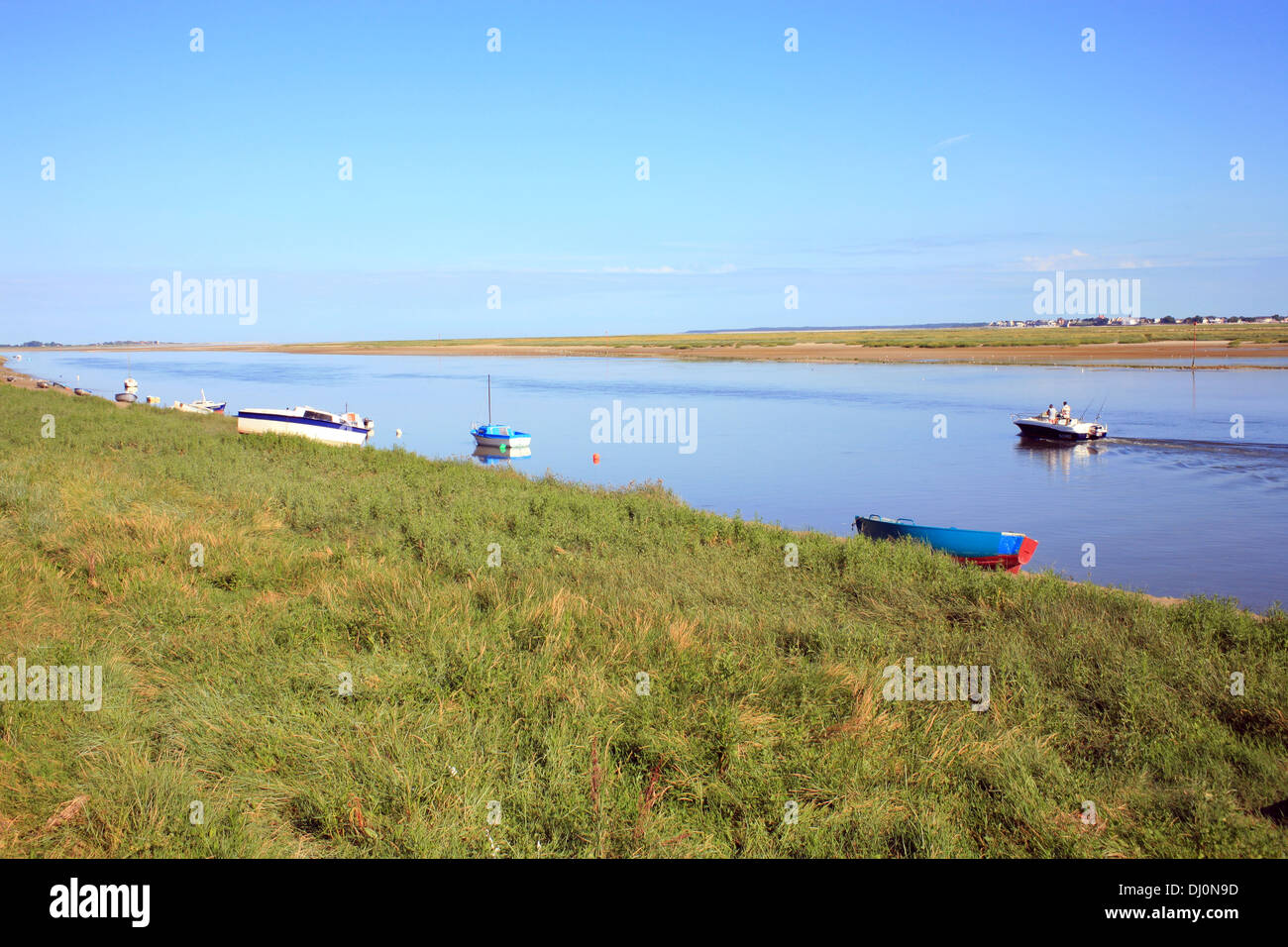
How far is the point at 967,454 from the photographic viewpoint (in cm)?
3800

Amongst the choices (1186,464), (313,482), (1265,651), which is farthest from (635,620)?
(1186,464)

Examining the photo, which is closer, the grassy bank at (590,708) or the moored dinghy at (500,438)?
the grassy bank at (590,708)

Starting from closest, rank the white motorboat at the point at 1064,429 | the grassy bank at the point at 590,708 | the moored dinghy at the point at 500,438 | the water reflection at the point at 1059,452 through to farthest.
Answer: the grassy bank at the point at 590,708 → the water reflection at the point at 1059,452 → the moored dinghy at the point at 500,438 → the white motorboat at the point at 1064,429

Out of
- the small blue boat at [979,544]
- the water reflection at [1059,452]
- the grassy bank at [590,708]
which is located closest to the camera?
the grassy bank at [590,708]

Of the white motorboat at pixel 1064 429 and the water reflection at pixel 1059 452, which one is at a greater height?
the white motorboat at pixel 1064 429

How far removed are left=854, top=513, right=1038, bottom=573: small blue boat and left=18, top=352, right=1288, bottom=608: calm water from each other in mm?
2138
